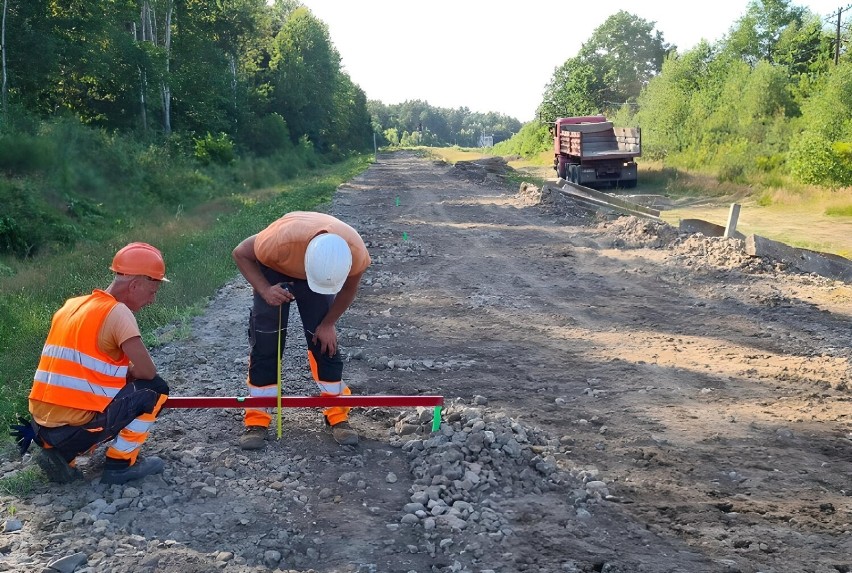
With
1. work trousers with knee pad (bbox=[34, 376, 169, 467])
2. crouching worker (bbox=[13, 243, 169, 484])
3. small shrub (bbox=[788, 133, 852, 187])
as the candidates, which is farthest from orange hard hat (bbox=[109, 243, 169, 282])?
small shrub (bbox=[788, 133, 852, 187])

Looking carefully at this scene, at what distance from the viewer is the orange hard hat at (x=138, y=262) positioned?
4.05 m

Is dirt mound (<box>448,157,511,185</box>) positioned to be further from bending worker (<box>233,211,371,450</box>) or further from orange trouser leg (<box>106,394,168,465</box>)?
orange trouser leg (<box>106,394,168,465</box>)

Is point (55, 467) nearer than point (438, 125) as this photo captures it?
Yes

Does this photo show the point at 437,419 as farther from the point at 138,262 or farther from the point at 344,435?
the point at 138,262

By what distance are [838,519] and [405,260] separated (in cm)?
865

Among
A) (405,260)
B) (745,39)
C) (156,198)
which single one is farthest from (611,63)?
(405,260)

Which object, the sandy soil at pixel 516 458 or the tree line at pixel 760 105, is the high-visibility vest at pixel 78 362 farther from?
the tree line at pixel 760 105

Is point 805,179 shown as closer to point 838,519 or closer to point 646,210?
point 646,210

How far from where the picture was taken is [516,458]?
4539 mm

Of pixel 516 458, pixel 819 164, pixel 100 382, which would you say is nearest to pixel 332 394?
pixel 516 458

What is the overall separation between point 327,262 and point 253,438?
1260 millimetres

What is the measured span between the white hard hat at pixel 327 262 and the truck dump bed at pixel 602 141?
2168 cm

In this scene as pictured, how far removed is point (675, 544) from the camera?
3.75m

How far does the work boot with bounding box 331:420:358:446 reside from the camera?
15.6ft
